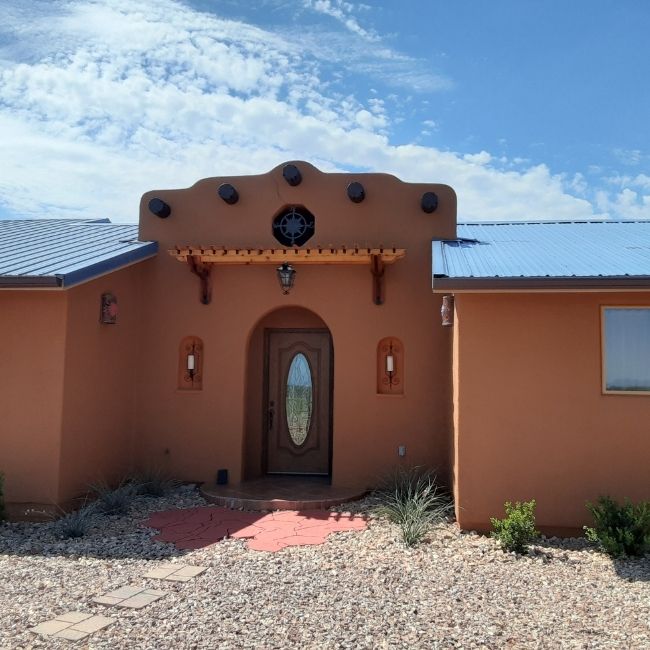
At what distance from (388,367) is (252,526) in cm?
320

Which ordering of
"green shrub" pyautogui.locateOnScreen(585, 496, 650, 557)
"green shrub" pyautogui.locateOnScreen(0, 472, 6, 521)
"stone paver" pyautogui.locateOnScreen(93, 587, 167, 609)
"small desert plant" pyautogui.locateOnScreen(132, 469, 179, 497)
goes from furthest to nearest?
"small desert plant" pyautogui.locateOnScreen(132, 469, 179, 497)
"green shrub" pyautogui.locateOnScreen(0, 472, 6, 521)
"green shrub" pyautogui.locateOnScreen(585, 496, 650, 557)
"stone paver" pyautogui.locateOnScreen(93, 587, 167, 609)

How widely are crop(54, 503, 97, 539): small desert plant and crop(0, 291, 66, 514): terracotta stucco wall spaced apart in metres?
0.54

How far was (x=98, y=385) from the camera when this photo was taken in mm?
8773

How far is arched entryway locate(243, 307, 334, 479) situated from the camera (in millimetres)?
10156

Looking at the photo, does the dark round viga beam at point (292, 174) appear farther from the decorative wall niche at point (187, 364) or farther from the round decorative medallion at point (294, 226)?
the decorative wall niche at point (187, 364)

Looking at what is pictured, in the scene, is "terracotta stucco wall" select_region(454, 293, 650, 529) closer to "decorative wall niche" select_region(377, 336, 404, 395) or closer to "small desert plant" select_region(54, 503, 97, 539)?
"decorative wall niche" select_region(377, 336, 404, 395)

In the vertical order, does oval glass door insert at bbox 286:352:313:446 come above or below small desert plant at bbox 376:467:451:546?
above

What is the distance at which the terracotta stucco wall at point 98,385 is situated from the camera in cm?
803

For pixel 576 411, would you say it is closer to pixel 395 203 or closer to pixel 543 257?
pixel 543 257

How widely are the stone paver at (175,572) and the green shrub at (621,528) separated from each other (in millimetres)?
4083

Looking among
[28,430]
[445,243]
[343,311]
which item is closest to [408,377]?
[343,311]

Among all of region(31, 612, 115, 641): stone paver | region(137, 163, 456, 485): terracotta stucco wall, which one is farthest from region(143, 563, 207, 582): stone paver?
region(137, 163, 456, 485): terracotta stucco wall

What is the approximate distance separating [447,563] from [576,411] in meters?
2.38

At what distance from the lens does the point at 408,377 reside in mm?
9328
